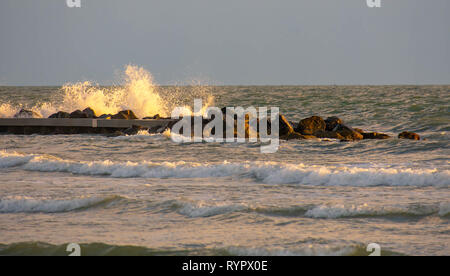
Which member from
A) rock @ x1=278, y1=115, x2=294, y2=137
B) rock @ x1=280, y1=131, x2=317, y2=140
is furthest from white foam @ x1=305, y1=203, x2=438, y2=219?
rock @ x1=278, y1=115, x2=294, y2=137

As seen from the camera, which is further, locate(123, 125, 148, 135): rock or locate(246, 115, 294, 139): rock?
locate(123, 125, 148, 135): rock

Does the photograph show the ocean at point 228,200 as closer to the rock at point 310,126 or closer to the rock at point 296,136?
the rock at point 296,136

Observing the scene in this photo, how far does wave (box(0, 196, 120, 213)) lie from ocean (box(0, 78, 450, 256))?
2 centimetres

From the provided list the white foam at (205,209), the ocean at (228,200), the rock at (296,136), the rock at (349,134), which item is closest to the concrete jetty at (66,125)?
the ocean at (228,200)

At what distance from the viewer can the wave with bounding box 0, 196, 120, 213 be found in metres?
9.84

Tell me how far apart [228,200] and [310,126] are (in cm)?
1288

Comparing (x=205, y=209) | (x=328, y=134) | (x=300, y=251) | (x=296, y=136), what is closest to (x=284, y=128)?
(x=296, y=136)

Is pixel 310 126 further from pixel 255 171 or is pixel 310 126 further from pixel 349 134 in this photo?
pixel 255 171

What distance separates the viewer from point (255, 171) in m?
13.5

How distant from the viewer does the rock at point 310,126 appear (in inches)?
886

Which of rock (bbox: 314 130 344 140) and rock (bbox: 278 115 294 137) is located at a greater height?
rock (bbox: 278 115 294 137)

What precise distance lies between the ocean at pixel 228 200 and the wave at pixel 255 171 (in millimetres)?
28

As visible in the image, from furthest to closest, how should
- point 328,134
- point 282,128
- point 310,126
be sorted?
point 310,126 → point 282,128 → point 328,134

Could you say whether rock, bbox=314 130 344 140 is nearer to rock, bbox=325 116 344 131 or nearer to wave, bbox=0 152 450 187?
rock, bbox=325 116 344 131
